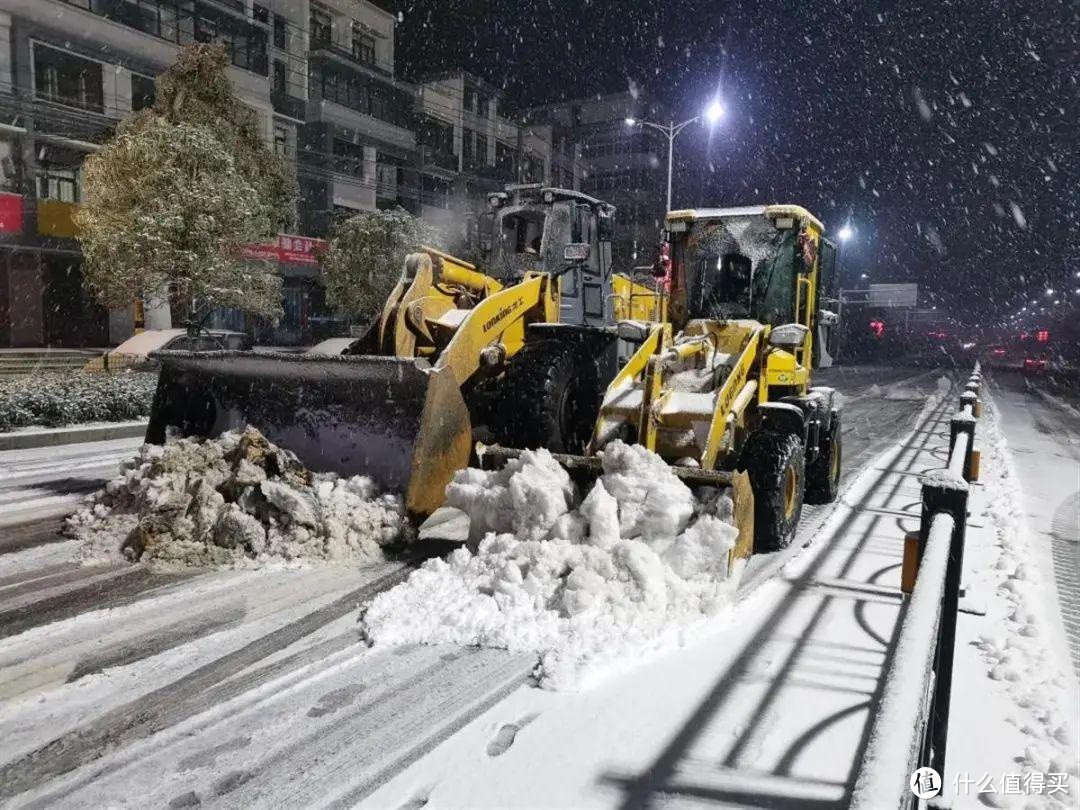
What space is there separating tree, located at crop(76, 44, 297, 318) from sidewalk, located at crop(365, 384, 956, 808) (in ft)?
57.4

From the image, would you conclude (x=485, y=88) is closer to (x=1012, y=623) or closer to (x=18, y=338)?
(x=18, y=338)

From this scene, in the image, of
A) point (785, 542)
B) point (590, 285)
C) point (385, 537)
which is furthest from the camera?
point (590, 285)

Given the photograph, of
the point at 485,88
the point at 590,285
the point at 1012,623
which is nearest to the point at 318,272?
the point at 485,88

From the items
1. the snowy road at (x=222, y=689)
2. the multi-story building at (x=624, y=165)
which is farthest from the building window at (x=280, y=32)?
the snowy road at (x=222, y=689)

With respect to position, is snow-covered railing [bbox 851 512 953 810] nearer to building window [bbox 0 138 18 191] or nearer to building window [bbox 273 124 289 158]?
building window [bbox 0 138 18 191]

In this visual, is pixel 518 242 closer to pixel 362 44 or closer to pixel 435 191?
pixel 435 191

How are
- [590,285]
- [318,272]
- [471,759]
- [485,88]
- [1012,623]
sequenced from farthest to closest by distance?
[485,88], [318,272], [590,285], [1012,623], [471,759]

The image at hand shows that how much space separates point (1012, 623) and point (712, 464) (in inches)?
79.0

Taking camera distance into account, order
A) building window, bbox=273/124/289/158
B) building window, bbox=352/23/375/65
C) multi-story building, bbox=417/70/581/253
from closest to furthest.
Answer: building window, bbox=273/124/289/158
building window, bbox=352/23/375/65
multi-story building, bbox=417/70/581/253

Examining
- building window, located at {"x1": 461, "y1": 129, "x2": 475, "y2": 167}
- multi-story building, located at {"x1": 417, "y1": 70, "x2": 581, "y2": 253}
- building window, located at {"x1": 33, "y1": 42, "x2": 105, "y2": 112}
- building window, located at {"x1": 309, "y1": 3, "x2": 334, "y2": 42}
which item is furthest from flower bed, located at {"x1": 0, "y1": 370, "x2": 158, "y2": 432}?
building window, located at {"x1": 461, "y1": 129, "x2": 475, "y2": 167}

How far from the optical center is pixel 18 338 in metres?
26.1

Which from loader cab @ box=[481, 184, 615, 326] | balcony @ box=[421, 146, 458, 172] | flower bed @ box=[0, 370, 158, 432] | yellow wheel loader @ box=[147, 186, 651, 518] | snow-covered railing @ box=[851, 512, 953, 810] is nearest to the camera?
snow-covered railing @ box=[851, 512, 953, 810]

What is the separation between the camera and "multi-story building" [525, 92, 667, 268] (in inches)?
2184

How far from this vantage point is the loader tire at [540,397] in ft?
20.1
